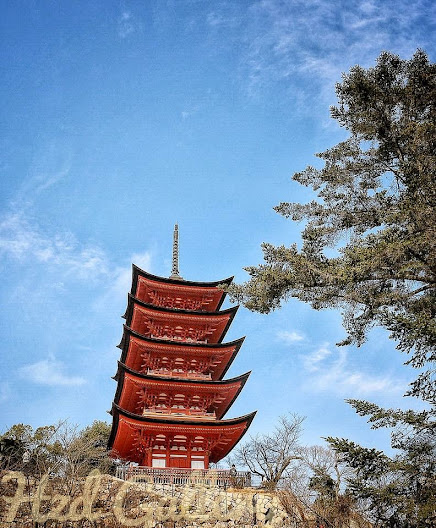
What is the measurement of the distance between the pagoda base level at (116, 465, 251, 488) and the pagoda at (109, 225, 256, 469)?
197 cm

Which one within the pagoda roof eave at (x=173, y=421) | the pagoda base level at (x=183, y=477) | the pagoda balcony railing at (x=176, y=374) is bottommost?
the pagoda base level at (x=183, y=477)

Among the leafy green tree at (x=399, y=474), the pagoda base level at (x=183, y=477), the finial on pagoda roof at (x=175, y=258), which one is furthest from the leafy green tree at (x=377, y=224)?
the finial on pagoda roof at (x=175, y=258)

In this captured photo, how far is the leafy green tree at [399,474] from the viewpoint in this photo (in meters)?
8.36

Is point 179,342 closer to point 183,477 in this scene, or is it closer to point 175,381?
point 175,381

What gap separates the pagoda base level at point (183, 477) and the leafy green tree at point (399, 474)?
1056cm

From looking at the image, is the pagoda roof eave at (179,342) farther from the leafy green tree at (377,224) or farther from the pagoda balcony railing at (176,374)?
the leafy green tree at (377,224)

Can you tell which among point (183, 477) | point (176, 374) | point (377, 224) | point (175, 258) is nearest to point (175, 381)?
point (176, 374)

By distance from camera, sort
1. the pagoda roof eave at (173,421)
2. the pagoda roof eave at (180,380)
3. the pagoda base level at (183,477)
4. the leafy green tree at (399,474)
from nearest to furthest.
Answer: the leafy green tree at (399,474) < the pagoda base level at (183,477) < the pagoda roof eave at (173,421) < the pagoda roof eave at (180,380)

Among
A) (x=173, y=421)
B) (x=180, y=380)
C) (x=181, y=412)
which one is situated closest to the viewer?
(x=173, y=421)

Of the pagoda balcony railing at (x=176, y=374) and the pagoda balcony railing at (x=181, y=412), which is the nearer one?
the pagoda balcony railing at (x=181, y=412)

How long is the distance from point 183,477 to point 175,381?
14.8ft

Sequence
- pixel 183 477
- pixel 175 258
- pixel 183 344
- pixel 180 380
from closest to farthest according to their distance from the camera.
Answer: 1. pixel 183 477
2. pixel 180 380
3. pixel 183 344
4. pixel 175 258

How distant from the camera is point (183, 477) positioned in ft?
62.0

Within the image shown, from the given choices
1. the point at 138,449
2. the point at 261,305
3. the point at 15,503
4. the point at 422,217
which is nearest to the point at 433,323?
the point at 422,217
